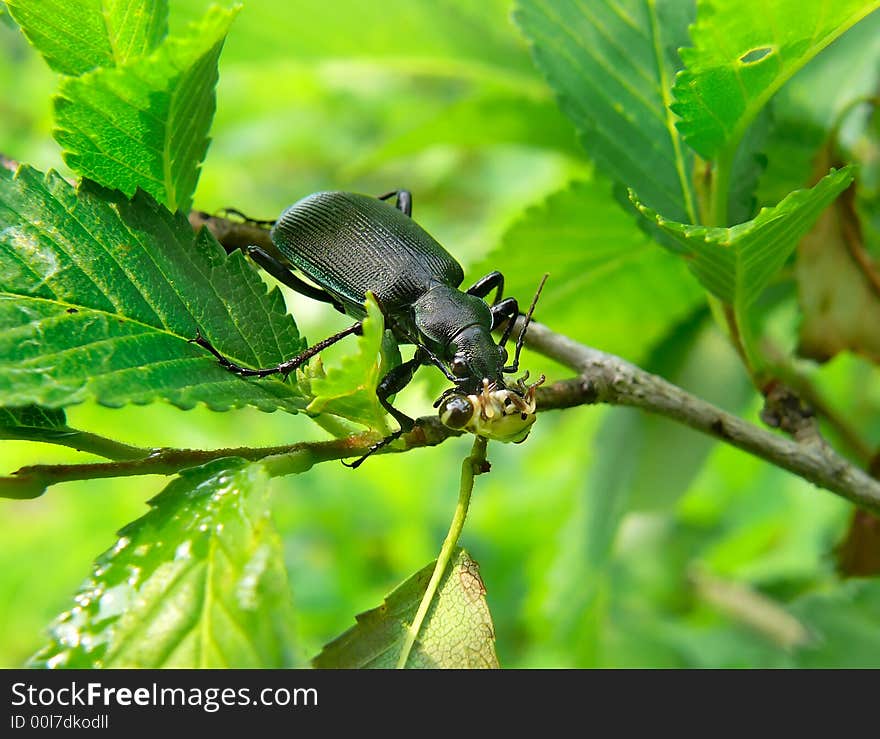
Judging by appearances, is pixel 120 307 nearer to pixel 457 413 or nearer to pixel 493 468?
pixel 457 413

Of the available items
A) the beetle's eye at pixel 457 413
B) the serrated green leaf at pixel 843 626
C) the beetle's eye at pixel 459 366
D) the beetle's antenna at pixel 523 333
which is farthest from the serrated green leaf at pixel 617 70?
the serrated green leaf at pixel 843 626

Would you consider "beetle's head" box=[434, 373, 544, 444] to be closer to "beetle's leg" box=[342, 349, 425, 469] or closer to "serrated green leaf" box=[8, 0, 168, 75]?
"beetle's leg" box=[342, 349, 425, 469]

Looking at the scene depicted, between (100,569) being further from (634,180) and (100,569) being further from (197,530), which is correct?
(634,180)

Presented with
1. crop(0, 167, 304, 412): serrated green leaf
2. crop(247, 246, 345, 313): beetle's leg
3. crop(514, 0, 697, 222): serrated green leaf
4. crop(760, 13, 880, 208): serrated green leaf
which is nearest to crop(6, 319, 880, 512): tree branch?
crop(0, 167, 304, 412): serrated green leaf

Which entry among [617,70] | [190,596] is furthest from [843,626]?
[190,596]

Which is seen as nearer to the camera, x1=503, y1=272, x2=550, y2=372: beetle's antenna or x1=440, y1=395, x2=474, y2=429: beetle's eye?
x1=440, y1=395, x2=474, y2=429: beetle's eye

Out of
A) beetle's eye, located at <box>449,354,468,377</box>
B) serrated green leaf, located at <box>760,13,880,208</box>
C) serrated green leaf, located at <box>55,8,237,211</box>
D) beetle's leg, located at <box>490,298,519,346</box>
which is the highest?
serrated green leaf, located at <box>760,13,880,208</box>
